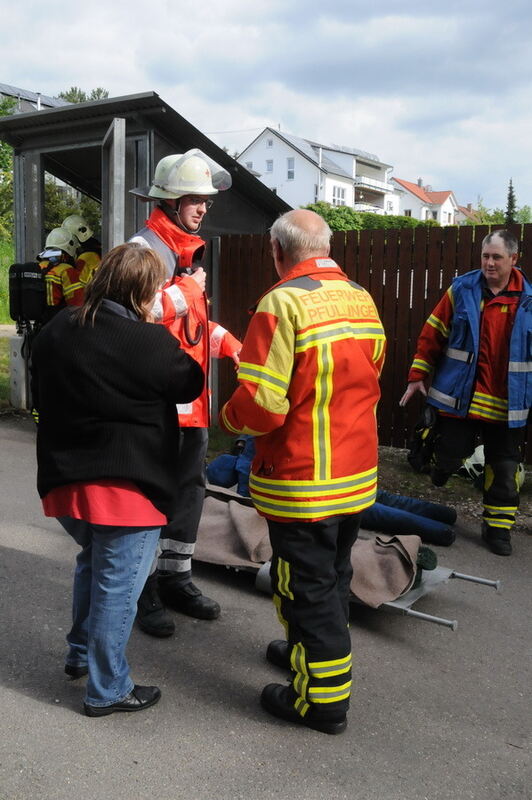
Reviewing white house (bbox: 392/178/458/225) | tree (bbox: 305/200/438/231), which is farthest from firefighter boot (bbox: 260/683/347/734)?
white house (bbox: 392/178/458/225)

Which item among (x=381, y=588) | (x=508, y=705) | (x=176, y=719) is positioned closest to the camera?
(x=176, y=719)

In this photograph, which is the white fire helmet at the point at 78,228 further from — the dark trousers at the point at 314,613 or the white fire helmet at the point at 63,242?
the dark trousers at the point at 314,613

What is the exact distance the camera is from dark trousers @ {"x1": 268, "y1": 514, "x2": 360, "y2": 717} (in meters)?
2.69

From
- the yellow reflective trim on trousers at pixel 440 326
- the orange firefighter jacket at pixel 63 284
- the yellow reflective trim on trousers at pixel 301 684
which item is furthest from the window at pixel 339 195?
the yellow reflective trim on trousers at pixel 301 684

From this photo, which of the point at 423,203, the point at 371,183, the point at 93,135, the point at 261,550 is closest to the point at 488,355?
the point at 261,550

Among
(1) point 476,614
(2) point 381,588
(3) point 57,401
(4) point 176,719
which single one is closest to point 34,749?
(4) point 176,719

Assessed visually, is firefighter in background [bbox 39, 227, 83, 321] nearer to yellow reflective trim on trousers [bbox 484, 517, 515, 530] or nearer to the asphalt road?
the asphalt road

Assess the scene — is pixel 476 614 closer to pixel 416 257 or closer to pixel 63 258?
pixel 416 257

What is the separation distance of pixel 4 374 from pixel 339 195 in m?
82.3

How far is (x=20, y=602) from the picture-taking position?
12.6ft

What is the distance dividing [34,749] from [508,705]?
6.12 ft

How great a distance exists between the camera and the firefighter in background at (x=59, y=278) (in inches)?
268

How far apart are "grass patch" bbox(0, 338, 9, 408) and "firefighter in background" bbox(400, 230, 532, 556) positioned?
5822 millimetres

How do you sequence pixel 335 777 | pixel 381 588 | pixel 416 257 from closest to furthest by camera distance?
pixel 335 777 → pixel 381 588 → pixel 416 257
